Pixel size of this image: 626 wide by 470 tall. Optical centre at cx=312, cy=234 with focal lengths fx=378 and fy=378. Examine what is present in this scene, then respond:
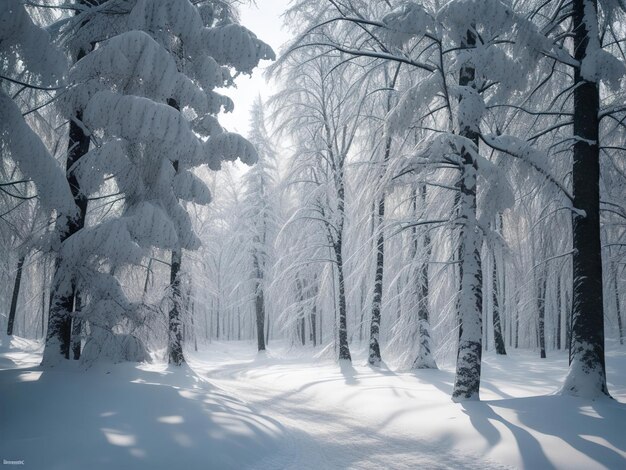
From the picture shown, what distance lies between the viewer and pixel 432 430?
5.73 meters

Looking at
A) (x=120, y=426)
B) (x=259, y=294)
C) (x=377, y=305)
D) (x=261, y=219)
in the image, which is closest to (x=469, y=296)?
(x=120, y=426)

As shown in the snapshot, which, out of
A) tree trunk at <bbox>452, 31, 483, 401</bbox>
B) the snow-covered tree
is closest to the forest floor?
tree trunk at <bbox>452, 31, 483, 401</bbox>

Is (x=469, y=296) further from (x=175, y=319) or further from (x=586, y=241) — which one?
(x=175, y=319)

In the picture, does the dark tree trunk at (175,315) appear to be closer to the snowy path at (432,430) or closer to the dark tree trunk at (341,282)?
the snowy path at (432,430)

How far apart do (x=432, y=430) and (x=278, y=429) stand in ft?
7.63

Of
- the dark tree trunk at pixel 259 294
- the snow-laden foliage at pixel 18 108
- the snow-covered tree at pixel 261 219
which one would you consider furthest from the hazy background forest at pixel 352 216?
the snow-covered tree at pixel 261 219

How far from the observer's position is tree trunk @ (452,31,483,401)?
6773 mm

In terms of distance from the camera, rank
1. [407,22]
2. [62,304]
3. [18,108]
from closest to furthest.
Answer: [18,108] < [407,22] < [62,304]

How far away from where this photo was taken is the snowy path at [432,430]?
4535 mm

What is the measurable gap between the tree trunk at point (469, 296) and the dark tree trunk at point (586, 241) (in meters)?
1.55

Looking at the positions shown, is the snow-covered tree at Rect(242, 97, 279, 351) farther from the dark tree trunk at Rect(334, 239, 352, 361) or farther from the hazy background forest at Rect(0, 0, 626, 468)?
the hazy background forest at Rect(0, 0, 626, 468)

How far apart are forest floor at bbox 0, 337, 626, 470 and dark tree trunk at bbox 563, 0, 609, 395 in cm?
59

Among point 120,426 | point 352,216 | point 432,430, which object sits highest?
point 352,216

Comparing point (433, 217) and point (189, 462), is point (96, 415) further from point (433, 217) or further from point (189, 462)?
point (433, 217)
